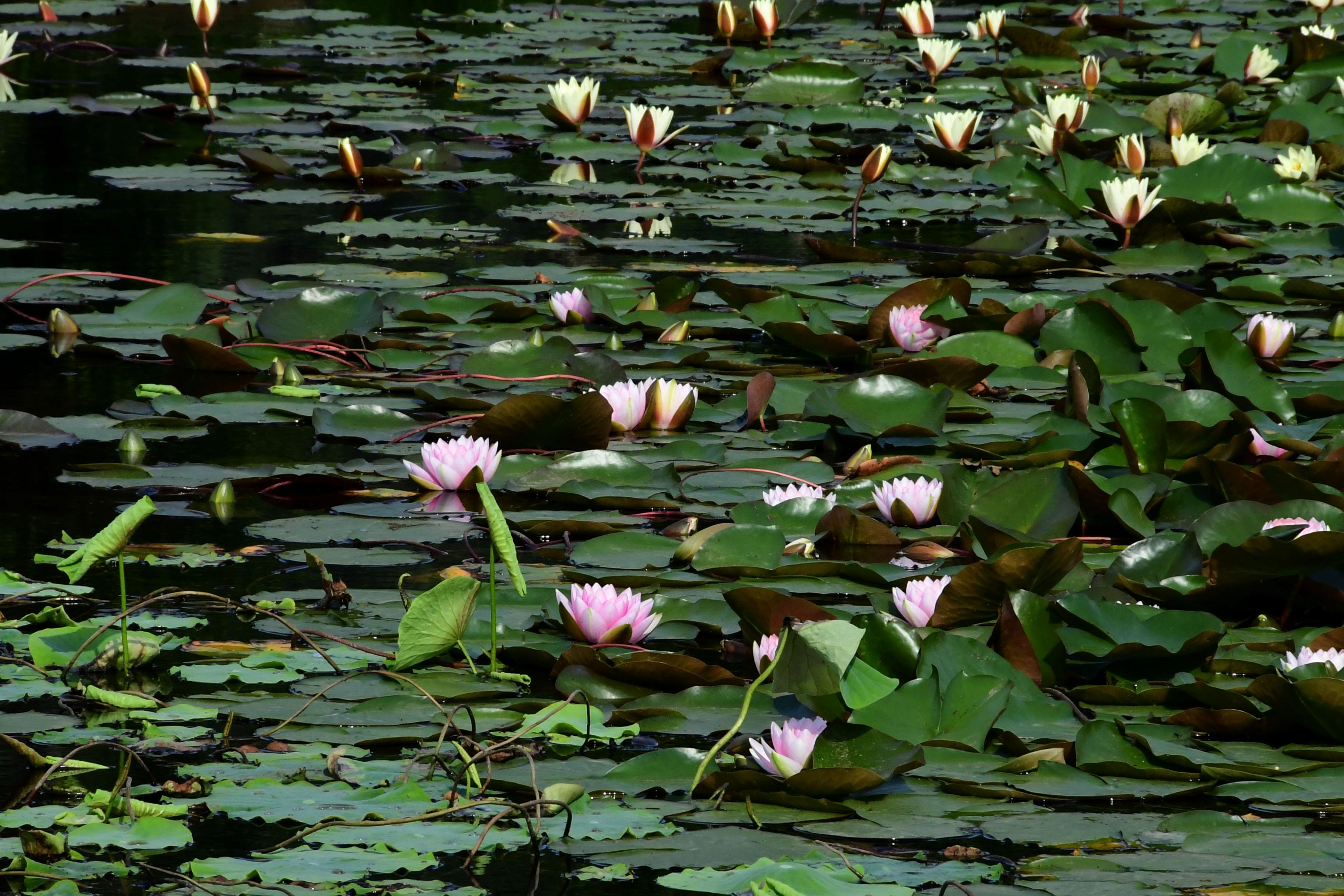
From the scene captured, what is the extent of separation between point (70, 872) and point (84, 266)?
334cm

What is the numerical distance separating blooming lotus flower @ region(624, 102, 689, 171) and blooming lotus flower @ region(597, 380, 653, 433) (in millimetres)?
2701

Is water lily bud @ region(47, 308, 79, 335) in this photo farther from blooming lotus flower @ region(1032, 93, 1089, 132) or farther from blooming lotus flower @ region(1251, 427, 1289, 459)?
blooming lotus flower @ region(1032, 93, 1089, 132)

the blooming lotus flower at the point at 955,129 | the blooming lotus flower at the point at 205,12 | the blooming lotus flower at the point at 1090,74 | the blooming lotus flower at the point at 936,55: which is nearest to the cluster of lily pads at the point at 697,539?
the blooming lotus flower at the point at 955,129

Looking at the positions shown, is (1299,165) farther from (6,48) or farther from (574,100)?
(6,48)

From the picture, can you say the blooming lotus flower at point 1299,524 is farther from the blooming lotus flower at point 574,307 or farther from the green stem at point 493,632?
the blooming lotus flower at point 574,307

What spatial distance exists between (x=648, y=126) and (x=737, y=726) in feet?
14.3

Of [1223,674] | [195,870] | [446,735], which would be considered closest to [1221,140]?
[1223,674]

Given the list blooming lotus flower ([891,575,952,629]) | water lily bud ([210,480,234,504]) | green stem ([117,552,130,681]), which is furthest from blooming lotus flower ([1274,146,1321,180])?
green stem ([117,552,130,681])

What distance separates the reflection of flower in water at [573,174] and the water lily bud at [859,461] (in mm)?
3105

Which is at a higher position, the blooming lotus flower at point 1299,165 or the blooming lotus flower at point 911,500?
the blooming lotus flower at point 1299,165

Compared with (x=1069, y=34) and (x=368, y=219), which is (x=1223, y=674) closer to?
(x=368, y=219)

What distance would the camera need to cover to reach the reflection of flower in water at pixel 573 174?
5.88 metres

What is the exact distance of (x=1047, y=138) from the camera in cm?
→ 612

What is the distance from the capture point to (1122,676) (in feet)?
6.89
